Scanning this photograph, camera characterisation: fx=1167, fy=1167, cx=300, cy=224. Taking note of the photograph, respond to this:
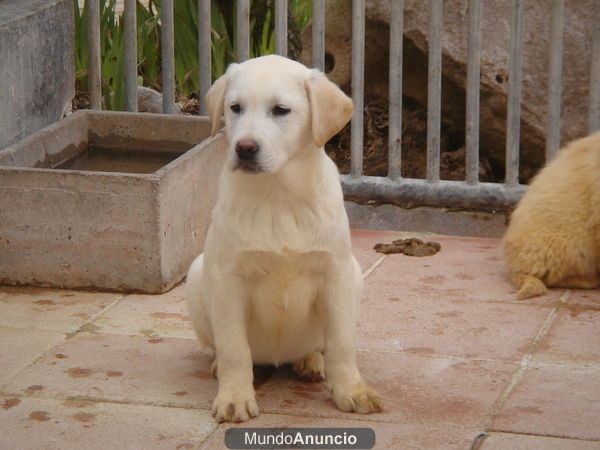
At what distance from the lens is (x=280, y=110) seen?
430cm

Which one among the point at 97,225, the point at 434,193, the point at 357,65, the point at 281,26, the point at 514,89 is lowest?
the point at 434,193

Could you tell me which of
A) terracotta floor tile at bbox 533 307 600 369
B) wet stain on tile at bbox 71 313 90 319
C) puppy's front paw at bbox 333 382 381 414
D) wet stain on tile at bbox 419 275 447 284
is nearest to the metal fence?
wet stain on tile at bbox 419 275 447 284

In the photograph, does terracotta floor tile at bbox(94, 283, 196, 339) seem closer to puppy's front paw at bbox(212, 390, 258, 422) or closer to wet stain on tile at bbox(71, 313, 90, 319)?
wet stain on tile at bbox(71, 313, 90, 319)

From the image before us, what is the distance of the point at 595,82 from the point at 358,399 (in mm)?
3397

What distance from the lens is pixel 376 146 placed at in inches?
349

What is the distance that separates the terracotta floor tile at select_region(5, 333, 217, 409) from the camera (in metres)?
4.77

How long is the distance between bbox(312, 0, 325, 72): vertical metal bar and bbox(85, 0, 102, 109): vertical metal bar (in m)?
1.42

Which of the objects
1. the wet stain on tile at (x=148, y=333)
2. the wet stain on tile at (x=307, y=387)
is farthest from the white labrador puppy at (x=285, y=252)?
the wet stain on tile at (x=148, y=333)

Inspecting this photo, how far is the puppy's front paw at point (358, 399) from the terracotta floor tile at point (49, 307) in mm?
1623

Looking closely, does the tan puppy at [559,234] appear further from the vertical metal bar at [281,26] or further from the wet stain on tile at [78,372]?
the wet stain on tile at [78,372]

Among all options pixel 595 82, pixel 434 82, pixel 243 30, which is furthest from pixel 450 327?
pixel 243 30

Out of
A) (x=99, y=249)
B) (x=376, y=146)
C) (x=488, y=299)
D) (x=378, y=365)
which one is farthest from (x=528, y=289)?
(x=376, y=146)

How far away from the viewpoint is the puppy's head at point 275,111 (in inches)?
167

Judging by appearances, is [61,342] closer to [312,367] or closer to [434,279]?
[312,367]
